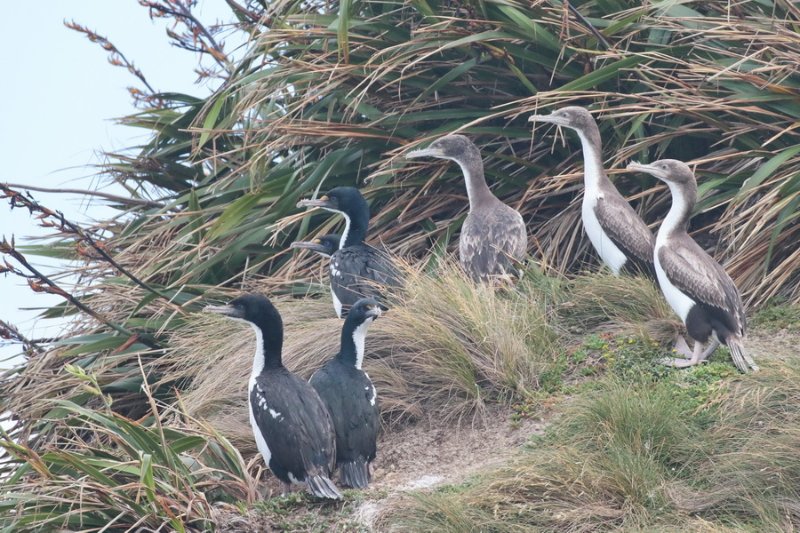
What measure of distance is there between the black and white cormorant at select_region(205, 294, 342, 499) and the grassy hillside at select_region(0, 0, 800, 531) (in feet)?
0.74

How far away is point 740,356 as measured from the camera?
20.3ft

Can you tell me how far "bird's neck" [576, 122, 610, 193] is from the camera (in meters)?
7.40

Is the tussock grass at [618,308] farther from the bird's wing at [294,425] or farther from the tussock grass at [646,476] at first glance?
the bird's wing at [294,425]

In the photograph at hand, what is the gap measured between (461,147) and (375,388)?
207 centimetres

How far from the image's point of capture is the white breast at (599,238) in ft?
23.8

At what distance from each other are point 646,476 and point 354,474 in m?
1.46

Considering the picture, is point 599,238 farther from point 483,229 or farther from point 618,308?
point 483,229

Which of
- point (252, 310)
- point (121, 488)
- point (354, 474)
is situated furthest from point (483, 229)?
point (121, 488)

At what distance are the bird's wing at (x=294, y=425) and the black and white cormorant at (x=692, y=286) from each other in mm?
2019

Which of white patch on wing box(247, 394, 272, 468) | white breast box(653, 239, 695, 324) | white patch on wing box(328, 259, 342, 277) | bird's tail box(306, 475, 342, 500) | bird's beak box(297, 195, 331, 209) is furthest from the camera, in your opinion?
bird's beak box(297, 195, 331, 209)

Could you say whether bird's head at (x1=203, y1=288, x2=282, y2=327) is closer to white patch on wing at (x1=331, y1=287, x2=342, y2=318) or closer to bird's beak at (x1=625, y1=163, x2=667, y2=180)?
white patch on wing at (x1=331, y1=287, x2=342, y2=318)

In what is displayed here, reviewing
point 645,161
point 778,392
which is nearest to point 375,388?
point 778,392

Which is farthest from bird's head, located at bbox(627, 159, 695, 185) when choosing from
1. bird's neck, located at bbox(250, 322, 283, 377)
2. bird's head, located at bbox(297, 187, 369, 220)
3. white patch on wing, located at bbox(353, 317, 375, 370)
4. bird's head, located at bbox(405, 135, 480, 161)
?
bird's neck, located at bbox(250, 322, 283, 377)

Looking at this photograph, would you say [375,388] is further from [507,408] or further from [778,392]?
[778,392]
